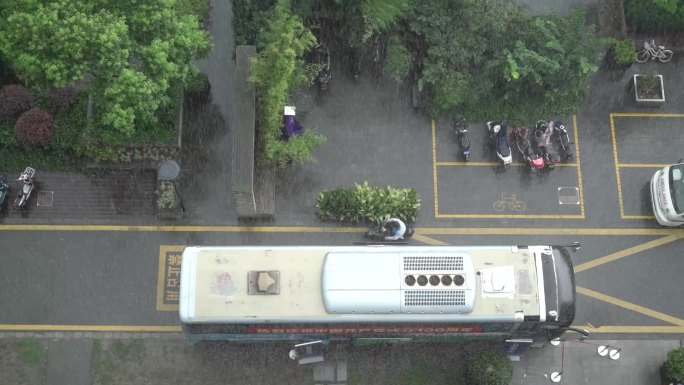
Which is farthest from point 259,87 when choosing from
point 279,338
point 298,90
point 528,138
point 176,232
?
point 528,138

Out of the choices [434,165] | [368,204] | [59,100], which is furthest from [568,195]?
[59,100]

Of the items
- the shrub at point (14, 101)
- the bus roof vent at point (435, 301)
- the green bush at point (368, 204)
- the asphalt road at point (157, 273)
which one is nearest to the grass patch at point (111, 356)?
the asphalt road at point (157, 273)

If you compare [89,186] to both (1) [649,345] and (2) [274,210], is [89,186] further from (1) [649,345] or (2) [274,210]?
(1) [649,345]

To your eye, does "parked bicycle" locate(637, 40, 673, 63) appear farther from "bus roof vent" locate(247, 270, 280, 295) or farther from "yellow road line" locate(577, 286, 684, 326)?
"bus roof vent" locate(247, 270, 280, 295)

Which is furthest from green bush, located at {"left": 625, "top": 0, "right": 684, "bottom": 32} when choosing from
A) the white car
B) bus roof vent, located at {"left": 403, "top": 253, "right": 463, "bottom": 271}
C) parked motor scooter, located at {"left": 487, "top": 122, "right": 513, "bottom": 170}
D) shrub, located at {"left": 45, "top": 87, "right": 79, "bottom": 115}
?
shrub, located at {"left": 45, "top": 87, "right": 79, "bottom": 115}

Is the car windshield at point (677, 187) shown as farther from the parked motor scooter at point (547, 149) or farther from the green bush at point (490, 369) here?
the green bush at point (490, 369)
